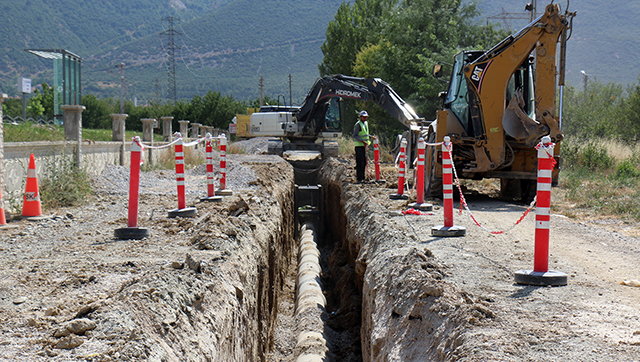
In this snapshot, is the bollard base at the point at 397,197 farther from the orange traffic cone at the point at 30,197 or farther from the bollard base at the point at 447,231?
the orange traffic cone at the point at 30,197

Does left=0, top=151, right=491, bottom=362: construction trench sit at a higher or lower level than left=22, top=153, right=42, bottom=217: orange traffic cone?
lower

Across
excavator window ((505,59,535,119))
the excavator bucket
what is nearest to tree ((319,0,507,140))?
excavator window ((505,59,535,119))

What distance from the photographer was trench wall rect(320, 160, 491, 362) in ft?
13.0

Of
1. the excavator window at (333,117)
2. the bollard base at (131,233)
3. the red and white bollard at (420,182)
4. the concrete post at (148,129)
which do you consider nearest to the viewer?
the bollard base at (131,233)

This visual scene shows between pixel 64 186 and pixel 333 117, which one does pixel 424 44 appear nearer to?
pixel 333 117

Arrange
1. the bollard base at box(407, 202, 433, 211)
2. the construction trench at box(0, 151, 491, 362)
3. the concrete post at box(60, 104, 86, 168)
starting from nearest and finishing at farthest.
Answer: the construction trench at box(0, 151, 491, 362)
the bollard base at box(407, 202, 433, 211)
the concrete post at box(60, 104, 86, 168)

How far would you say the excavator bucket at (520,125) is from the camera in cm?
970

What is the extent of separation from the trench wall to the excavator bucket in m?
3.22

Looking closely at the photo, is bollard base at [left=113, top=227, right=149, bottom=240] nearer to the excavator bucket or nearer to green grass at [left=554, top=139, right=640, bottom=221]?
the excavator bucket

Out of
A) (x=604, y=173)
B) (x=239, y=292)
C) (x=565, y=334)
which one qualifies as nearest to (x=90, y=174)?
(x=239, y=292)

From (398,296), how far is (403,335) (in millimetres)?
549

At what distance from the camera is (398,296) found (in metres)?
5.12

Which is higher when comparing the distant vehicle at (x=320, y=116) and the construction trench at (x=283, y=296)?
the distant vehicle at (x=320, y=116)

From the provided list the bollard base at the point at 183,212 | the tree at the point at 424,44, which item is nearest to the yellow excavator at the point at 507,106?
the bollard base at the point at 183,212
